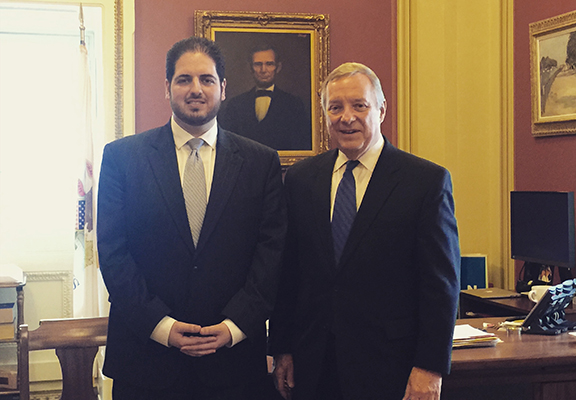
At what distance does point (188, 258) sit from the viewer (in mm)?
1807

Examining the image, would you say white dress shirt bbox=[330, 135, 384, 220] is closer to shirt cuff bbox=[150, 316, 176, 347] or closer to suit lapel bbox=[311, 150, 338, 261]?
suit lapel bbox=[311, 150, 338, 261]

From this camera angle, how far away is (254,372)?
1.86m

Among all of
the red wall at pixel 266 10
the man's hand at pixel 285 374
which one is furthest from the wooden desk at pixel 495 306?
the man's hand at pixel 285 374

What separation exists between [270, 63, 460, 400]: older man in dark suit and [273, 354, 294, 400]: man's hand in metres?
0.02

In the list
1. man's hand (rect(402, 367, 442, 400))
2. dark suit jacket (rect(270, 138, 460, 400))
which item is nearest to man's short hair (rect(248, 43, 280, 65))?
dark suit jacket (rect(270, 138, 460, 400))

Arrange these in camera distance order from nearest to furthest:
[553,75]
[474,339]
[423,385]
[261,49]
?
[423,385] < [474,339] < [553,75] < [261,49]

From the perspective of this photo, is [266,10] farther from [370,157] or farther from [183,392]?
[183,392]

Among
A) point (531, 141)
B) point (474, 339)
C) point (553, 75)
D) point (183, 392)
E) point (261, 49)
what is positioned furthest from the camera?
→ point (261, 49)

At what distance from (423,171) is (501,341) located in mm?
918

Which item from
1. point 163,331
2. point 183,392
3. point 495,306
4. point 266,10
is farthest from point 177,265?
point 266,10

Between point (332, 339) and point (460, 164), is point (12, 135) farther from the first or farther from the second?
point (332, 339)

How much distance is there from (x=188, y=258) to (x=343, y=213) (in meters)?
0.46

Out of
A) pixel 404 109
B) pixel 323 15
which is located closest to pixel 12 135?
pixel 323 15

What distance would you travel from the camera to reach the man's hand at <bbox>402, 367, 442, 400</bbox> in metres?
1.70
